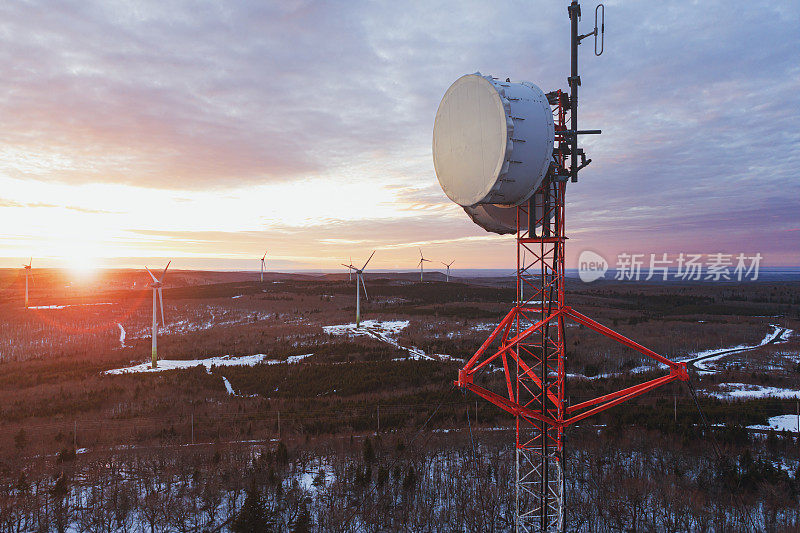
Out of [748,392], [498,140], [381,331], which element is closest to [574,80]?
[498,140]

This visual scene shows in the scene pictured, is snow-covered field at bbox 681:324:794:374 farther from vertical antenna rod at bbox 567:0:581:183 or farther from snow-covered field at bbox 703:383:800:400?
vertical antenna rod at bbox 567:0:581:183

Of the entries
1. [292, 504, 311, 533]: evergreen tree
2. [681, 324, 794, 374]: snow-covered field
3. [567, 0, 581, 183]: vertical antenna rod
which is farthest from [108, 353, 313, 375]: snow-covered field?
[681, 324, 794, 374]: snow-covered field

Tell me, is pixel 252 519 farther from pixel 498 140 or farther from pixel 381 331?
pixel 381 331

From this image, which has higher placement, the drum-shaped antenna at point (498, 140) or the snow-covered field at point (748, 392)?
the drum-shaped antenna at point (498, 140)

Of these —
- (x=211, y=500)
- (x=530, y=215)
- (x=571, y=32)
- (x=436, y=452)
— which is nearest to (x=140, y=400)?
(x=211, y=500)

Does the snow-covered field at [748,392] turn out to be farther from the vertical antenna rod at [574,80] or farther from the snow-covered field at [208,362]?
the snow-covered field at [208,362]

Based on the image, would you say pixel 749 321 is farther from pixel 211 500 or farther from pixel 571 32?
pixel 211 500

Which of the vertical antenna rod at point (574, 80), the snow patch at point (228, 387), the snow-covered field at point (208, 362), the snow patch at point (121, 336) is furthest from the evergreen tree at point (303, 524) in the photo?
the snow patch at point (121, 336)
